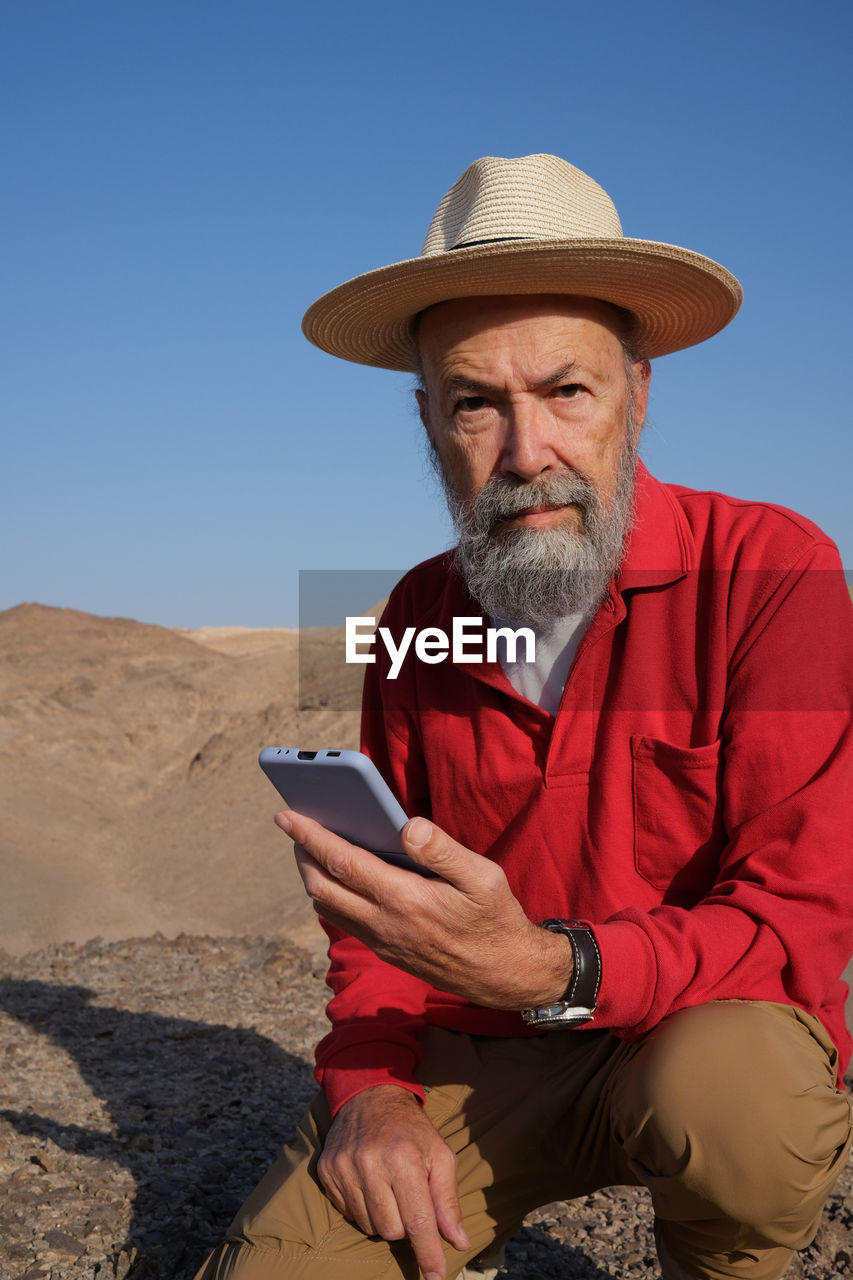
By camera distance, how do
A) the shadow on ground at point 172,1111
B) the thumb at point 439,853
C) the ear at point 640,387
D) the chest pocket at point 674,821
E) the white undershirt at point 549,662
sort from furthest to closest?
the ear at point 640,387
the shadow on ground at point 172,1111
the white undershirt at point 549,662
the chest pocket at point 674,821
the thumb at point 439,853

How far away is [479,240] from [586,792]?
3.98 ft

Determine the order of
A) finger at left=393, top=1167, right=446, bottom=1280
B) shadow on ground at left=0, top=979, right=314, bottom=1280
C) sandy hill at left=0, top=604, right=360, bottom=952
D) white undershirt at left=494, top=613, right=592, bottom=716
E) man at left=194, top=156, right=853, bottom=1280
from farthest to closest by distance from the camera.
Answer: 1. sandy hill at left=0, top=604, right=360, bottom=952
2. shadow on ground at left=0, top=979, right=314, bottom=1280
3. white undershirt at left=494, top=613, right=592, bottom=716
4. finger at left=393, top=1167, right=446, bottom=1280
5. man at left=194, top=156, right=853, bottom=1280

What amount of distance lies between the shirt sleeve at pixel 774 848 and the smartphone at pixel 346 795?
0.38m

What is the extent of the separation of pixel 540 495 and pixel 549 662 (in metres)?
0.37

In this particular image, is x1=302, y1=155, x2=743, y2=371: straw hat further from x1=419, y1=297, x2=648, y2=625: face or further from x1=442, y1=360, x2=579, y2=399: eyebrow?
x1=442, y1=360, x2=579, y2=399: eyebrow

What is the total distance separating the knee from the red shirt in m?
0.09

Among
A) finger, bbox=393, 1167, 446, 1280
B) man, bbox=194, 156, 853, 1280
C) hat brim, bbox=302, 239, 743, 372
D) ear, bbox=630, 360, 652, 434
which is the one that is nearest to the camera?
man, bbox=194, 156, 853, 1280

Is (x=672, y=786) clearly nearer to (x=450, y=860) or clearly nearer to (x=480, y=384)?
(x=450, y=860)

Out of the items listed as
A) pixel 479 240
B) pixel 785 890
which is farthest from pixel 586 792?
pixel 479 240

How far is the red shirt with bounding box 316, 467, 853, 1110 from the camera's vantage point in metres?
1.86

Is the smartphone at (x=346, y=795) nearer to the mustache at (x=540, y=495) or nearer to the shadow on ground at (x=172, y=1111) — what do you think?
the mustache at (x=540, y=495)

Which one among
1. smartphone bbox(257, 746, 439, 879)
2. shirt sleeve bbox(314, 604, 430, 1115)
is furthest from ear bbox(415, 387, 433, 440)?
smartphone bbox(257, 746, 439, 879)

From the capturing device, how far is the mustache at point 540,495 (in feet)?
7.97

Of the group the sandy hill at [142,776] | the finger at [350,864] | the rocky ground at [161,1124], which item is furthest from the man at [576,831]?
the sandy hill at [142,776]
